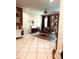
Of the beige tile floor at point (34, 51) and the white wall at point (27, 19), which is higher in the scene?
the white wall at point (27, 19)

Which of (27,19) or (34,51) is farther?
(27,19)

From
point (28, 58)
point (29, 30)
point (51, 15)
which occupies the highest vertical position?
point (51, 15)

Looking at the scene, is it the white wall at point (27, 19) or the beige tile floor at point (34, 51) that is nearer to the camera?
the beige tile floor at point (34, 51)

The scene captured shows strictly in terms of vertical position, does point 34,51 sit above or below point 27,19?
below

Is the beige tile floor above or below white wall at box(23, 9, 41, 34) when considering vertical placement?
below

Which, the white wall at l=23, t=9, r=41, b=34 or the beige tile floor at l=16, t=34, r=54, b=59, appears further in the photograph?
the white wall at l=23, t=9, r=41, b=34
